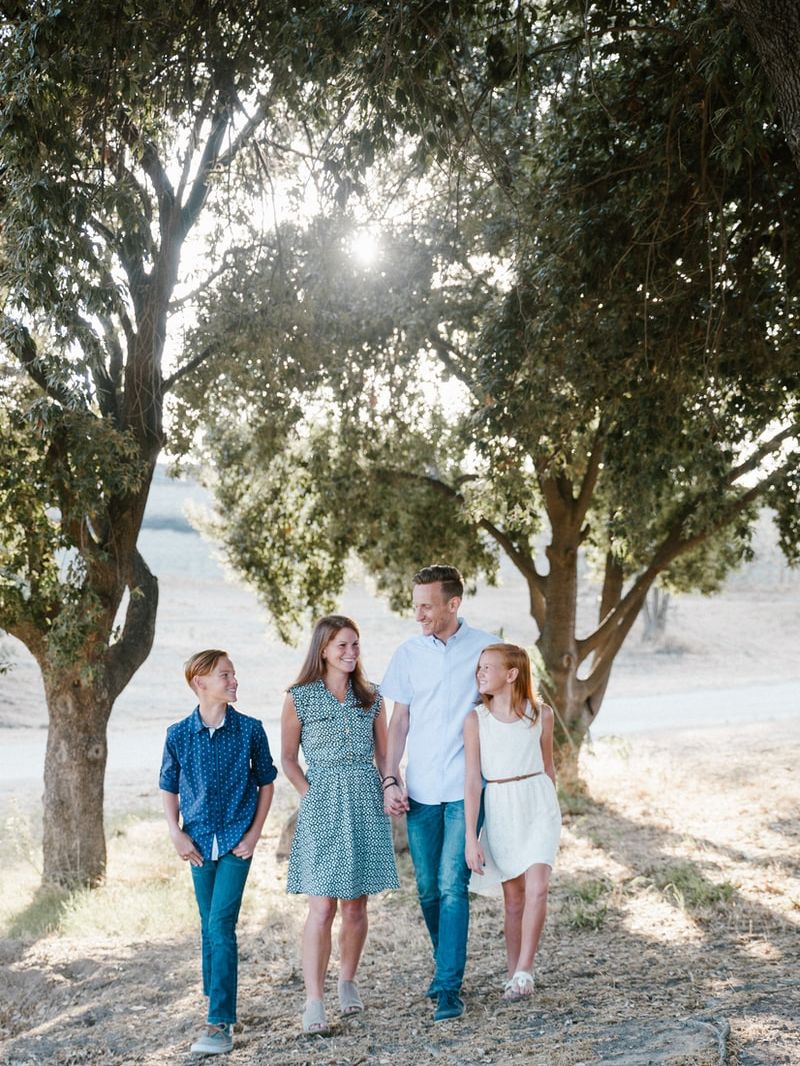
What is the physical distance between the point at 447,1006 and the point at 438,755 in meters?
1.20

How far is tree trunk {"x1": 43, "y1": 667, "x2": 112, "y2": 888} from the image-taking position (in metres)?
10.9

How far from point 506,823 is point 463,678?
740 millimetres

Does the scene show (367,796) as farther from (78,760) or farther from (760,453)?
(760,453)

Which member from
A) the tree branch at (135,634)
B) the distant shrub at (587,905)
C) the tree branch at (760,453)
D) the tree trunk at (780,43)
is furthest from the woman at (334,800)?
the tree branch at (760,453)

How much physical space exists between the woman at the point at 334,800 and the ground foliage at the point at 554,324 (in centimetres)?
341

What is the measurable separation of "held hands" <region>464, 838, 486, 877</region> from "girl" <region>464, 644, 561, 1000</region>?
0.03 m

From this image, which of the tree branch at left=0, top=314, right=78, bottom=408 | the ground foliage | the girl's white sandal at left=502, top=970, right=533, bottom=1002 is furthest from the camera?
the ground foliage

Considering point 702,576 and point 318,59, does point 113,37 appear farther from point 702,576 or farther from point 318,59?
point 702,576

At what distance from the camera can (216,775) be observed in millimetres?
5328

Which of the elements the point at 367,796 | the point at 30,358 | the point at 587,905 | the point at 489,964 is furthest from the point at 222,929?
the point at 30,358

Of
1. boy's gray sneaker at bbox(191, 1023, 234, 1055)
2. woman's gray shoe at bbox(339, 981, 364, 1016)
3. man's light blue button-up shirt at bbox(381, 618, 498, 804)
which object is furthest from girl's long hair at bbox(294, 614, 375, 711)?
Result: boy's gray sneaker at bbox(191, 1023, 234, 1055)

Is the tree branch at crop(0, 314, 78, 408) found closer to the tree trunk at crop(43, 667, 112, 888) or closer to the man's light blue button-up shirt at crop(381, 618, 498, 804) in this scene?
the tree trunk at crop(43, 667, 112, 888)

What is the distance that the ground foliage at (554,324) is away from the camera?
7633 millimetres

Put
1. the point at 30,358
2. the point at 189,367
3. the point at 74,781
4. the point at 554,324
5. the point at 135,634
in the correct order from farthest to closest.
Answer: the point at 135,634 → the point at 74,781 → the point at 189,367 → the point at 30,358 → the point at 554,324
